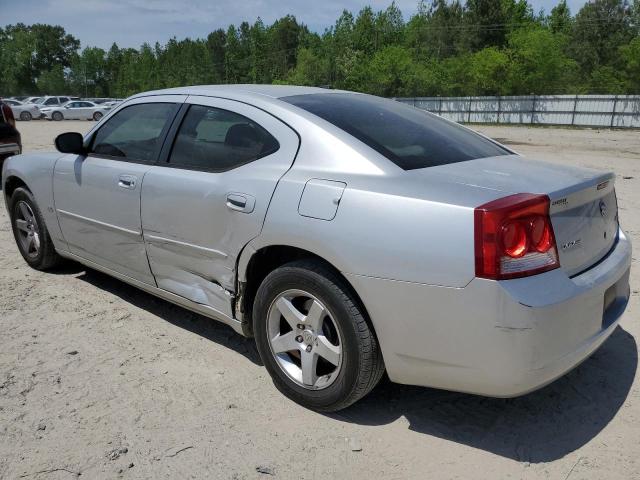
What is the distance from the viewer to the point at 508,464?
2.49 m

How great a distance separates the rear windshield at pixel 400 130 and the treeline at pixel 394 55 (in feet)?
137

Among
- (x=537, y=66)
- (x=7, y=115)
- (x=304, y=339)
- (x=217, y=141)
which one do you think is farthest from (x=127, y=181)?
(x=537, y=66)

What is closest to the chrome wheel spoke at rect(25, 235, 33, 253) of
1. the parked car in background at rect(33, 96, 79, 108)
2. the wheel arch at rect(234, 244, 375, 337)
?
the wheel arch at rect(234, 244, 375, 337)

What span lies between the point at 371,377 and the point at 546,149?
17.5 metres

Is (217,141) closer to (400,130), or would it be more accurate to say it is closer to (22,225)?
(400,130)

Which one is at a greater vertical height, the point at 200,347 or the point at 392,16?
the point at 392,16

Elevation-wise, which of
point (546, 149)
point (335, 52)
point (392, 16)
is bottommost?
point (546, 149)

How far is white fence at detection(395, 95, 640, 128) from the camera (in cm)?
3281

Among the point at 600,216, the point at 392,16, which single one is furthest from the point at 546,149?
the point at 392,16

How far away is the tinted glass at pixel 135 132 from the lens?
365 cm

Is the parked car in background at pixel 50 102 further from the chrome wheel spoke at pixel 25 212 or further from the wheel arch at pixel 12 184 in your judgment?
the chrome wheel spoke at pixel 25 212

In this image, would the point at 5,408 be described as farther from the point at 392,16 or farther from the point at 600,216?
the point at 392,16

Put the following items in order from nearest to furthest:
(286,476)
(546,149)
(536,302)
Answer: (536,302), (286,476), (546,149)

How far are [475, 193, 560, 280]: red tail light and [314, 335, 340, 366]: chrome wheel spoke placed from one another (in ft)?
2.73
